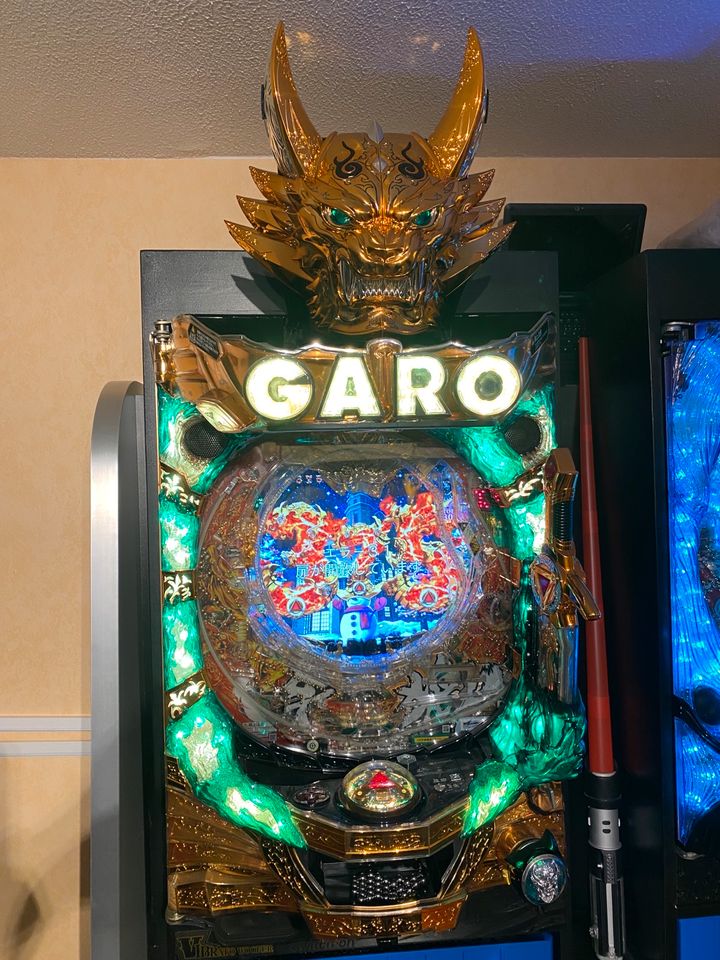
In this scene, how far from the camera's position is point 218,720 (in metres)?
1.29

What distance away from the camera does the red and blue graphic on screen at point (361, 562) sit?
1322 millimetres

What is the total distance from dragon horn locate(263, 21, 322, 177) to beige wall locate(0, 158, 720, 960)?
2.32 ft

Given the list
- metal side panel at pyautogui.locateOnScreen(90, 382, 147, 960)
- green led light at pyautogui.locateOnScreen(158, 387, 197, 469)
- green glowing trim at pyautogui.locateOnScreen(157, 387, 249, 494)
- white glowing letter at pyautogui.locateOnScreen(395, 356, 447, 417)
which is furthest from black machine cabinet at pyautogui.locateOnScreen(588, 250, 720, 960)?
metal side panel at pyautogui.locateOnScreen(90, 382, 147, 960)

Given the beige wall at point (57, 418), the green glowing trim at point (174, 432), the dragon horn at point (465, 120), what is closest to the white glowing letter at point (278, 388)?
the green glowing trim at point (174, 432)

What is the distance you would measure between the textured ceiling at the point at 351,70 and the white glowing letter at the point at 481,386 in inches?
29.5

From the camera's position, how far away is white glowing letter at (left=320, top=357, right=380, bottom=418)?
1.17 meters

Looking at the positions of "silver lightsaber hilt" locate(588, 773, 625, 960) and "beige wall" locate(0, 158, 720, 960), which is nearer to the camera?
"silver lightsaber hilt" locate(588, 773, 625, 960)

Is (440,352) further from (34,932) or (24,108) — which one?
(34,932)

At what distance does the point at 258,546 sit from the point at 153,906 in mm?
752

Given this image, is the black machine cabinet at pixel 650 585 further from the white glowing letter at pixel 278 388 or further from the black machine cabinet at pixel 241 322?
the white glowing letter at pixel 278 388

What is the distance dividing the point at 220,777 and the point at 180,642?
26cm

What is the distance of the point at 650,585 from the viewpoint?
137cm

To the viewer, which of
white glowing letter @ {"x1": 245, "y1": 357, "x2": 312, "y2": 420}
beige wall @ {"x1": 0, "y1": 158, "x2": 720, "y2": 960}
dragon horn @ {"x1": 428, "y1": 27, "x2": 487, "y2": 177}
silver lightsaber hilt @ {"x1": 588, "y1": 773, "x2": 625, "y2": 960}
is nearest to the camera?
white glowing letter @ {"x1": 245, "y1": 357, "x2": 312, "y2": 420}

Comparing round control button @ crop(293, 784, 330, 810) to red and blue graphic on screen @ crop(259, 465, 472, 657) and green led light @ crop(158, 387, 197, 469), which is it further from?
green led light @ crop(158, 387, 197, 469)
